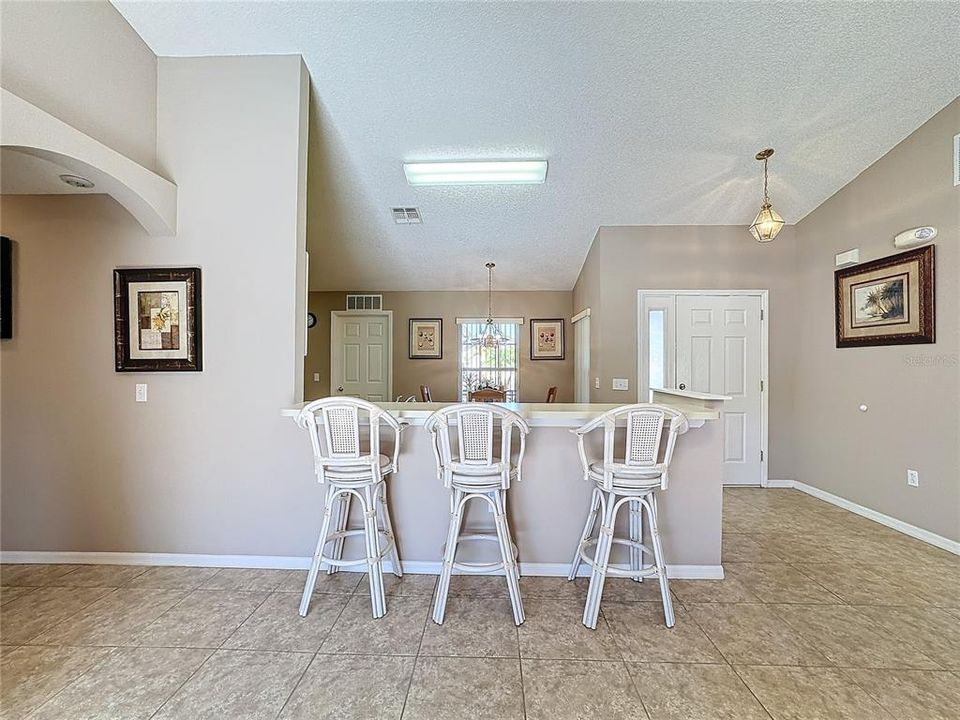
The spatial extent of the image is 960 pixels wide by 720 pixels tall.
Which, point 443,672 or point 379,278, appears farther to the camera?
point 379,278

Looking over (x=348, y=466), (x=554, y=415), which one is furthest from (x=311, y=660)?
(x=554, y=415)

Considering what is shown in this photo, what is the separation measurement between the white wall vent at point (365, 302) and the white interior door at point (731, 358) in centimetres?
398

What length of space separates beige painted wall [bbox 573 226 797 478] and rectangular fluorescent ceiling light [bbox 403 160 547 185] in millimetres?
1240

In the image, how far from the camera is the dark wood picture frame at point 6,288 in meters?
2.62

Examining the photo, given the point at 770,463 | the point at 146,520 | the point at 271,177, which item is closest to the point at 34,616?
the point at 146,520

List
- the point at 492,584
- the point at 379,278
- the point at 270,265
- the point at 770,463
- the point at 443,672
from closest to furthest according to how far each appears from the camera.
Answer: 1. the point at 443,672
2. the point at 492,584
3. the point at 270,265
4. the point at 770,463
5. the point at 379,278

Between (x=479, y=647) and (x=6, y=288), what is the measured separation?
339 centimetres

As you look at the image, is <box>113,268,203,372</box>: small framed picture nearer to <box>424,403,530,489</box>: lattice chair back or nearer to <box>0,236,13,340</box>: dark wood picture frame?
<box>0,236,13,340</box>: dark wood picture frame

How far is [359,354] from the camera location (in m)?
6.43

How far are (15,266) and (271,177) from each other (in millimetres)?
1649

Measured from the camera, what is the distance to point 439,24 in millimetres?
2455

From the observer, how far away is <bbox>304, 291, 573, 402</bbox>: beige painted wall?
6316 millimetres

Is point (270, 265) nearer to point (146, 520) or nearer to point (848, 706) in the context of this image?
point (146, 520)

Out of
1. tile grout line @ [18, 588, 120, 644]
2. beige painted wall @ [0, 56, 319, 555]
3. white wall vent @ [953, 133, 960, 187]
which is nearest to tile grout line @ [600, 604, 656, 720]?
beige painted wall @ [0, 56, 319, 555]
